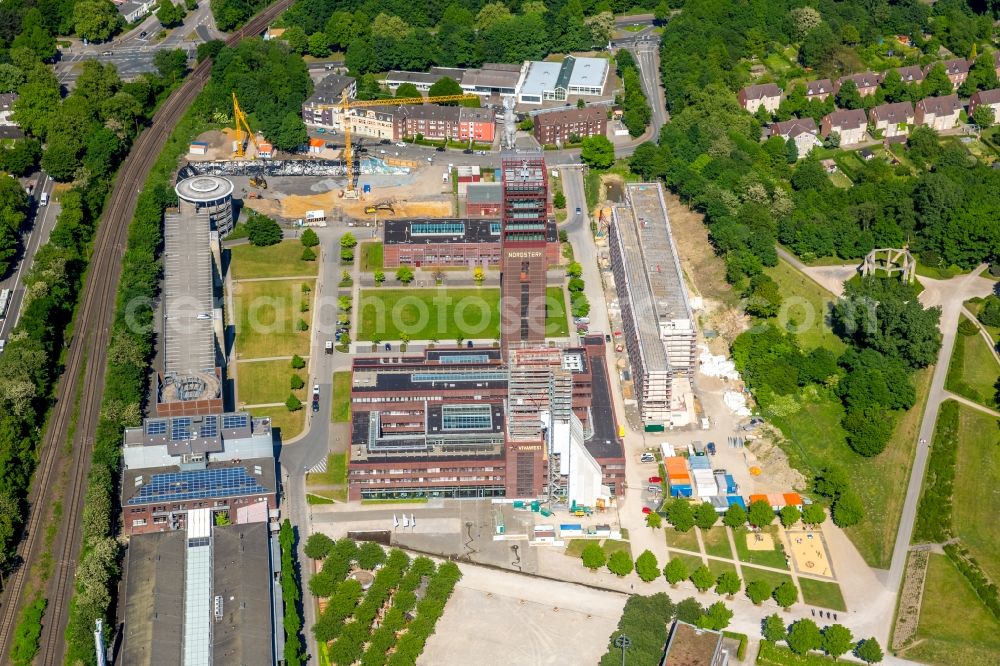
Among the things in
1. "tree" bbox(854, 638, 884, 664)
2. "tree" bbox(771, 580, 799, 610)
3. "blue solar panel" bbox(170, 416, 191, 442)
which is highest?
"blue solar panel" bbox(170, 416, 191, 442)

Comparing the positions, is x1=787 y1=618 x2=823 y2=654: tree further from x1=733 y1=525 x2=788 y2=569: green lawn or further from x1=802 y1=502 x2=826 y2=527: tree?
x1=802 y1=502 x2=826 y2=527: tree

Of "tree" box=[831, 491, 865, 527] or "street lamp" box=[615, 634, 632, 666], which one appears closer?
"street lamp" box=[615, 634, 632, 666]

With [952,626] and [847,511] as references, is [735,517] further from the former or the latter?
[952,626]

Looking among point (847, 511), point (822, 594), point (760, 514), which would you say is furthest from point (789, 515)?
point (822, 594)

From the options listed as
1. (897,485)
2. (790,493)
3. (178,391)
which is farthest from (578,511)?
(178,391)

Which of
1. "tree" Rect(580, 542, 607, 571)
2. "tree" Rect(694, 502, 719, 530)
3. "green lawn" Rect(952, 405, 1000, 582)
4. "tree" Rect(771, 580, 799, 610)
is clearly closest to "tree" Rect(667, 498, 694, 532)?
"tree" Rect(694, 502, 719, 530)

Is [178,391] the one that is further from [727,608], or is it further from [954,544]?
[954,544]

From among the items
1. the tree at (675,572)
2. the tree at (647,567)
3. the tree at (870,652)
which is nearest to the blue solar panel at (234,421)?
the tree at (647,567)
